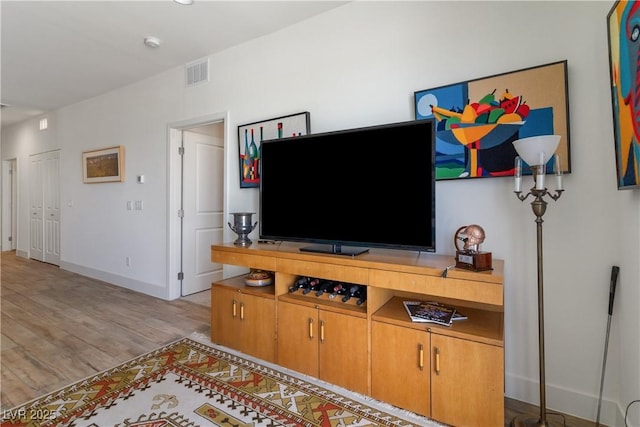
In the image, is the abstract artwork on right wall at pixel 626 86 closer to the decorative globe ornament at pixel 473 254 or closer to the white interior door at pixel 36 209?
the decorative globe ornament at pixel 473 254

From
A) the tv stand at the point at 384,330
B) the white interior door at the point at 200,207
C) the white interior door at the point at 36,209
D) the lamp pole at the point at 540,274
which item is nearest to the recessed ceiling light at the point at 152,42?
the white interior door at the point at 200,207

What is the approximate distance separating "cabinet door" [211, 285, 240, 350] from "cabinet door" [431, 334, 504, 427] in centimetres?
146

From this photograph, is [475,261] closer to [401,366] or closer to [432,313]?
[432,313]

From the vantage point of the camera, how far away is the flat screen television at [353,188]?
69.9 inches

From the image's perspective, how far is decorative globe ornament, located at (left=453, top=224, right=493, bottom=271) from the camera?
1.54 m

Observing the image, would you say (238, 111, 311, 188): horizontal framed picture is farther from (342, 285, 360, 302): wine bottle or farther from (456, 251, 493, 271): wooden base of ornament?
(456, 251, 493, 271): wooden base of ornament

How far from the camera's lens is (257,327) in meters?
2.27

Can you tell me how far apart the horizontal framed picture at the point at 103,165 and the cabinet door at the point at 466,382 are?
4.35 metres

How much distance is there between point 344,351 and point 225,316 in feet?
3.46

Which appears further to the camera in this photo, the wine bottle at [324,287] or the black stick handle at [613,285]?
the wine bottle at [324,287]

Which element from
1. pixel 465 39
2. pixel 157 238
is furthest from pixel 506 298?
pixel 157 238

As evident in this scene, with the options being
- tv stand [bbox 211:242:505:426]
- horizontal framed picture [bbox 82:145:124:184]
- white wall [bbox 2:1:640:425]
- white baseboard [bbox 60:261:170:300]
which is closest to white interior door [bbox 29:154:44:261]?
white baseboard [bbox 60:261:170:300]

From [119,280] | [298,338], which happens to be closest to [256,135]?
[298,338]

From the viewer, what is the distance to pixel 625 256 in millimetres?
1489
